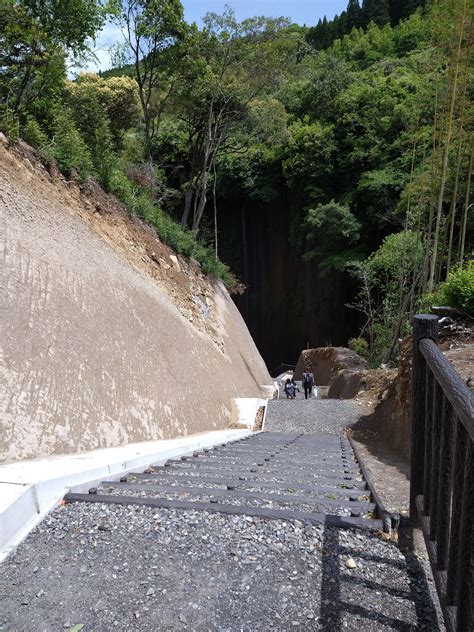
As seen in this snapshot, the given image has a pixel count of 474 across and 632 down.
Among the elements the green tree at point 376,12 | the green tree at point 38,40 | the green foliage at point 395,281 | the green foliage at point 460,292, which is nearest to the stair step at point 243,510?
the green foliage at point 460,292

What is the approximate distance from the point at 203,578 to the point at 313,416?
10.2 meters

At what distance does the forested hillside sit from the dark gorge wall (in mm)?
113

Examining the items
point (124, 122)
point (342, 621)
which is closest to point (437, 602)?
point (342, 621)

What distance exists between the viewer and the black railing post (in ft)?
8.98

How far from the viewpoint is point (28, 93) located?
1084 cm

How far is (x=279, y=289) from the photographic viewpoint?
1489 inches

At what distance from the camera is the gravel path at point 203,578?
185cm

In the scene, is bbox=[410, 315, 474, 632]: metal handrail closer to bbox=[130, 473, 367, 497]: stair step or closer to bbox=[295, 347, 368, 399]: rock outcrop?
bbox=[130, 473, 367, 497]: stair step

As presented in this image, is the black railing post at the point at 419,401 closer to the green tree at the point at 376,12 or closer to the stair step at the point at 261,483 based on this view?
the stair step at the point at 261,483

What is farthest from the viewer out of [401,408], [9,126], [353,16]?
[353,16]

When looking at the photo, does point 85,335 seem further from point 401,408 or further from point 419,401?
point 401,408

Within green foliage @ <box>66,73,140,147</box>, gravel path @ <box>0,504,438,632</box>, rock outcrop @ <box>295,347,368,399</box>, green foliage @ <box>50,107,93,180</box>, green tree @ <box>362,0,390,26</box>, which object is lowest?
rock outcrop @ <box>295,347,368,399</box>

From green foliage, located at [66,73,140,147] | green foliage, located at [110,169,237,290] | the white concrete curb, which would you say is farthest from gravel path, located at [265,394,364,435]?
green foliage, located at [66,73,140,147]

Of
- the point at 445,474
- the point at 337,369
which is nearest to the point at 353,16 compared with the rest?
the point at 337,369
